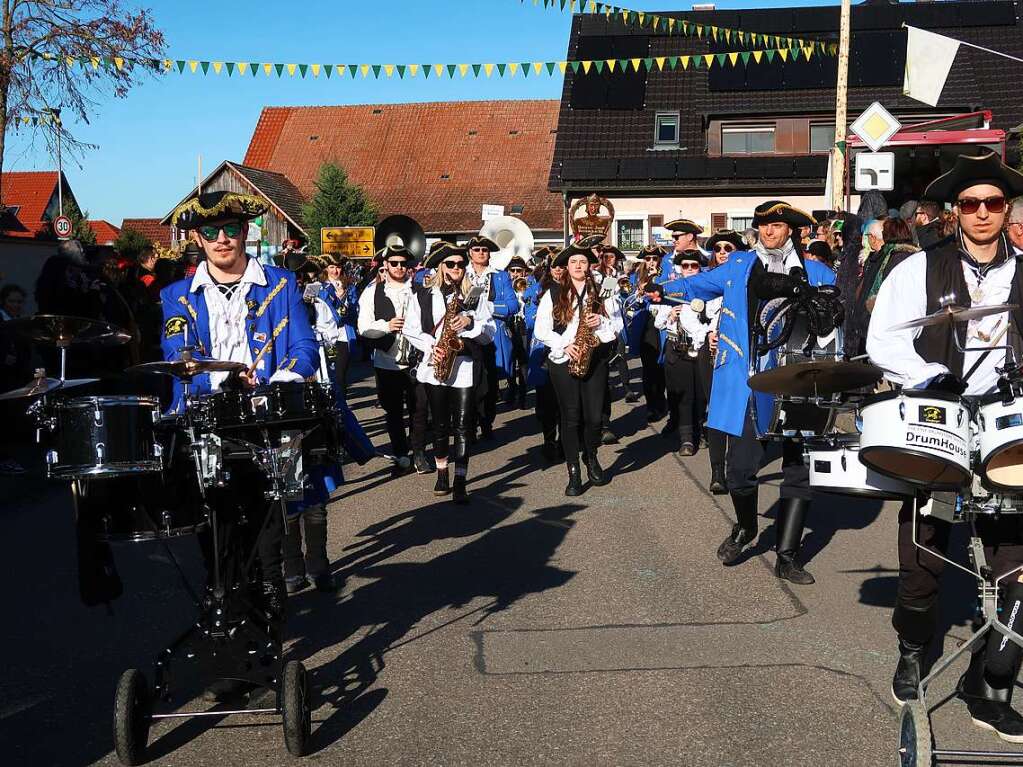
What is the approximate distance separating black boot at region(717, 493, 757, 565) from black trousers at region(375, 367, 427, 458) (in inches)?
179

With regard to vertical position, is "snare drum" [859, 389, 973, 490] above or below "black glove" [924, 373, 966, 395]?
below

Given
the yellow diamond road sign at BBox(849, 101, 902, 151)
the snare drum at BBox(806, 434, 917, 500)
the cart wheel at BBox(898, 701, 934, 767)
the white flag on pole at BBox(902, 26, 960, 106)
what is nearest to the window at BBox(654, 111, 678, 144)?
the white flag on pole at BBox(902, 26, 960, 106)

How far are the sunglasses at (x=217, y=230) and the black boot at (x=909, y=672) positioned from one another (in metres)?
3.23

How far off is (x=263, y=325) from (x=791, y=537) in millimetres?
3275

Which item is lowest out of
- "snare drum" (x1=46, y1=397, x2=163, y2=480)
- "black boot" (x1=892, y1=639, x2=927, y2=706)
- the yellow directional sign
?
"black boot" (x1=892, y1=639, x2=927, y2=706)

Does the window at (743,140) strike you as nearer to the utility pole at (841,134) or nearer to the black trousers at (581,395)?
Result: the utility pole at (841,134)

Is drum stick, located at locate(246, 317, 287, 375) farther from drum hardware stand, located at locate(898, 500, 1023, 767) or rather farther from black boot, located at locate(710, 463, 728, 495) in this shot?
black boot, located at locate(710, 463, 728, 495)

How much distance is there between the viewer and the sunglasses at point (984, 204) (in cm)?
487

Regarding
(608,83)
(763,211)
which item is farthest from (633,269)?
(608,83)

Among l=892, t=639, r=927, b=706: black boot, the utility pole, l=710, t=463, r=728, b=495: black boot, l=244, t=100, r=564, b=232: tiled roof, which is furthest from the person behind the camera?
l=244, t=100, r=564, b=232: tiled roof

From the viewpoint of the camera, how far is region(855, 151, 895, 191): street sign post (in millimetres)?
15914

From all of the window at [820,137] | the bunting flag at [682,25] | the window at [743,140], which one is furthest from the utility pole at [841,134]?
the window at [743,140]

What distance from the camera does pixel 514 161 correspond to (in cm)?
6488

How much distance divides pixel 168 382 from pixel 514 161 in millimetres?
60232
